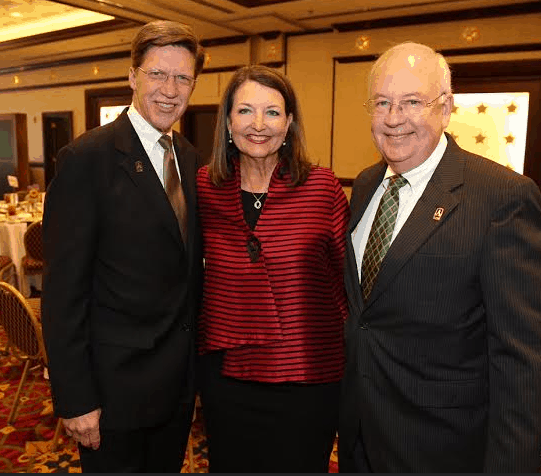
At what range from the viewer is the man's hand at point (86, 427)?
1.61 meters

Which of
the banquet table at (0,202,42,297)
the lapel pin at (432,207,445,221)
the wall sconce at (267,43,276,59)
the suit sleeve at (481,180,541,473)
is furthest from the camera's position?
the wall sconce at (267,43,276,59)

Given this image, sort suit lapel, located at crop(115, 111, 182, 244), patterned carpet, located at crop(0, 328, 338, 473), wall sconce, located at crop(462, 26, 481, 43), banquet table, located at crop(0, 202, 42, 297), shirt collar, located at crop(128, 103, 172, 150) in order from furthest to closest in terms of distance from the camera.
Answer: wall sconce, located at crop(462, 26, 481, 43) → banquet table, located at crop(0, 202, 42, 297) → patterned carpet, located at crop(0, 328, 338, 473) → shirt collar, located at crop(128, 103, 172, 150) → suit lapel, located at crop(115, 111, 182, 244)

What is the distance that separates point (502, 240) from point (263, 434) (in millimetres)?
1050

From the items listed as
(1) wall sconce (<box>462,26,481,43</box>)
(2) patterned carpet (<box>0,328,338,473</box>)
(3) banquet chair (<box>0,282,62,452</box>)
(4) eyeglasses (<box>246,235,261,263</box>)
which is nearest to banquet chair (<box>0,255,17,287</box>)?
(2) patterned carpet (<box>0,328,338,473</box>)

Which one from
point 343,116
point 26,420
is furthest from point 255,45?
point 26,420

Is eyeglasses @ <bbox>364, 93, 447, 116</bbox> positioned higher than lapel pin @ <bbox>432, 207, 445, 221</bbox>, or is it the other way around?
eyeglasses @ <bbox>364, 93, 447, 116</bbox>

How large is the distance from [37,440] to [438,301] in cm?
286

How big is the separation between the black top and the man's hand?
77cm

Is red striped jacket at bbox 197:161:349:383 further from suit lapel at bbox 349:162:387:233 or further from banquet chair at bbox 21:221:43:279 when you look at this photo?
banquet chair at bbox 21:221:43:279

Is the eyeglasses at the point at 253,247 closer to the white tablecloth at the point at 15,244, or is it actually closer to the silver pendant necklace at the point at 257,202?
the silver pendant necklace at the point at 257,202

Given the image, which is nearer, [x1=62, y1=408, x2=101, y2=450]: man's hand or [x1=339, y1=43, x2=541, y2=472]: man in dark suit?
[x1=339, y1=43, x2=541, y2=472]: man in dark suit

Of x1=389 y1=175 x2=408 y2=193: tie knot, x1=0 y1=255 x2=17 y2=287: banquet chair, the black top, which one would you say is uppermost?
x1=389 y1=175 x2=408 y2=193: tie knot

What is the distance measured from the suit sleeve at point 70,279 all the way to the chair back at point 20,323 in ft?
5.01

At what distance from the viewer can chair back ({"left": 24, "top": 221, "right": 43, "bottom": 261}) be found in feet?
17.5
